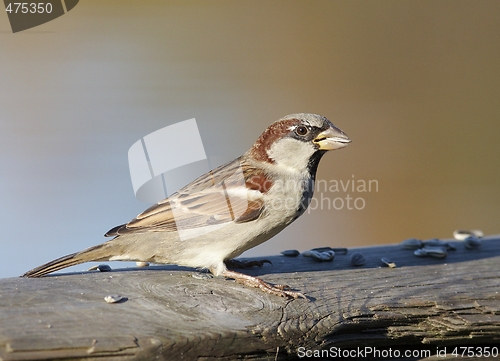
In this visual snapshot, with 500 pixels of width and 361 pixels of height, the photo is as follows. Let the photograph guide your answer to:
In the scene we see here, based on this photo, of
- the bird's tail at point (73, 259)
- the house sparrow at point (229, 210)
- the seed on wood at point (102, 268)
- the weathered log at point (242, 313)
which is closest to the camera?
the weathered log at point (242, 313)

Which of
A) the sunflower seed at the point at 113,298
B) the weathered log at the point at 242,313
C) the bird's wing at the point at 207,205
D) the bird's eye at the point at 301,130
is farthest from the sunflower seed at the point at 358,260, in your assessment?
the sunflower seed at the point at 113,298

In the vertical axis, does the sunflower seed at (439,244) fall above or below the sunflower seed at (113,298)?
below

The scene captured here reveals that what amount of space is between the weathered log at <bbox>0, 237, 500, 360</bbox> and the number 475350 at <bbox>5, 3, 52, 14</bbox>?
2.58m

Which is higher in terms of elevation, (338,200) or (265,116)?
(265,116)

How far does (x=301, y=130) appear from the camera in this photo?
2.81 metres

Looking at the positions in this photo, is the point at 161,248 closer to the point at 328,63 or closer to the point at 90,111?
the point at 90,111

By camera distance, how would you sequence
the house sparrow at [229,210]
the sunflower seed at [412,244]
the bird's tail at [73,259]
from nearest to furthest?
the bird's tail at [73,259] → the house sparrow at [229,210] → the sunflower seed at [412,244]

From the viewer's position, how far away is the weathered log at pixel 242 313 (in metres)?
1.47

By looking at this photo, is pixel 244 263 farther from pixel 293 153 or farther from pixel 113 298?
pixel 113 298

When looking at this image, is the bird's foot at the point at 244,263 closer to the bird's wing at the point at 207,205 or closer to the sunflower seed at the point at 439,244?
the bird's wing at the point at 207,205

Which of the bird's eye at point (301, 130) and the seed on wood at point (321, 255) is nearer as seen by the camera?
the seed on wood at point (321, 255)

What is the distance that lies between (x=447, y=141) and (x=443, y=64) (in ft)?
2.26

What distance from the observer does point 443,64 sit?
5270 millimetres

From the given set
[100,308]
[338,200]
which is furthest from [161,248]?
[338,200]
